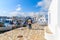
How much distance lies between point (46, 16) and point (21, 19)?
1.34 meters

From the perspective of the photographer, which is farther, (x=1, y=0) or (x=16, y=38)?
(x=1, y=0)

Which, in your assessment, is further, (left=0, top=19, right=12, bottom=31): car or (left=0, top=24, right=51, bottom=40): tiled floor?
(left=0, top=19, right=12, bottom=31): car

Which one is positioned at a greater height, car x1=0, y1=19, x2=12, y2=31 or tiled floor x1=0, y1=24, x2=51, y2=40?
car x1=0, y1=19, x2=12, y2=31

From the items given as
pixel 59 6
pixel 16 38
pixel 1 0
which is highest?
pixel 1 0

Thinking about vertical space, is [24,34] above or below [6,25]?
below

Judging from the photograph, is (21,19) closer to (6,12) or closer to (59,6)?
(6,12)

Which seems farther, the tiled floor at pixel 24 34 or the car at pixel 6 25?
the car at pixel 6 25

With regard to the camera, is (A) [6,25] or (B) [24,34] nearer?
(B) [24,34]

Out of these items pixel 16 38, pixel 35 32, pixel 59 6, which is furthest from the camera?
pixel 35 32

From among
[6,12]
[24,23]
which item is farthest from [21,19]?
[6,12]

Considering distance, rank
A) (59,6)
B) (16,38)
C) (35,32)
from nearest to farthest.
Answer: (59,6) → (16,38) → (35,32)

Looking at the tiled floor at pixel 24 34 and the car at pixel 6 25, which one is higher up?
the car at pixel 6 25

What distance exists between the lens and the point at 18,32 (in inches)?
278

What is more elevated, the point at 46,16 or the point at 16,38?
the point at 46,16
